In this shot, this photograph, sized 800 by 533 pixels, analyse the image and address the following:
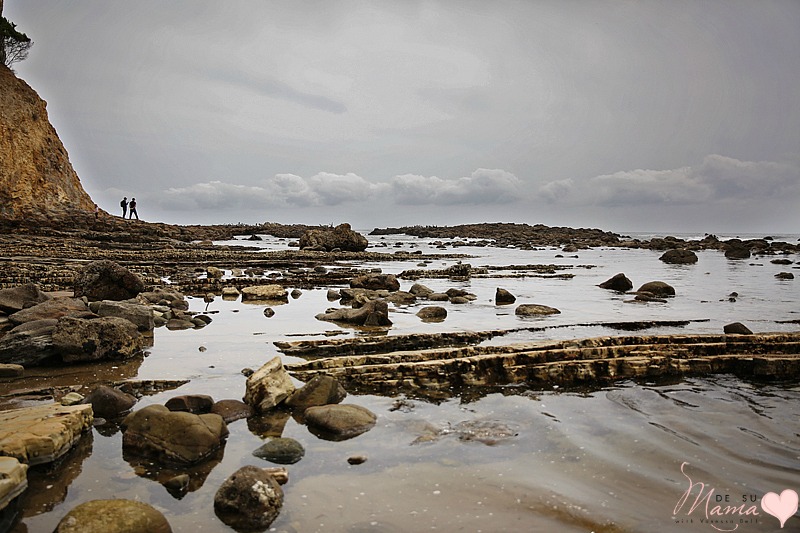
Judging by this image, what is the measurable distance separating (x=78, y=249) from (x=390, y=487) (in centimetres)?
3043

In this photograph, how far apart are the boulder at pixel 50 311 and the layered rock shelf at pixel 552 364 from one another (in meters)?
5.08

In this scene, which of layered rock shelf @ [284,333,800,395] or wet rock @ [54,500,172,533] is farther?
layered rock shelf @ [284,333,800,395]

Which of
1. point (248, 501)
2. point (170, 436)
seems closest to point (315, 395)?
point (170, 436)

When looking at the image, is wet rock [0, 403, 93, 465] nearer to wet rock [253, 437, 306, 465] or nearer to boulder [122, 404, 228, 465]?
boulder [122, 404, 228, 465]

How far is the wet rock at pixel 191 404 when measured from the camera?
5.61 metres

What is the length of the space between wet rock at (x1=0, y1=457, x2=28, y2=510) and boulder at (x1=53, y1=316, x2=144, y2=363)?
421cm

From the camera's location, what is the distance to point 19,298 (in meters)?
10.8

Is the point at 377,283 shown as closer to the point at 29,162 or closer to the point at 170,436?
the point at 170,436

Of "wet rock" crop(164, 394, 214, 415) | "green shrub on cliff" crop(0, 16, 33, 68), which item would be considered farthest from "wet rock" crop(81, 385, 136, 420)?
"green shrub on cliff" crop(0, 16, 33, 68)

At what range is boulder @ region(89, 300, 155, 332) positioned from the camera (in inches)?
384

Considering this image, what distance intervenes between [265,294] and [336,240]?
97.4ft

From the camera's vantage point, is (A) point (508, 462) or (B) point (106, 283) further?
(B) point (106, 283)

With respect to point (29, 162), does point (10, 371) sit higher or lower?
lower

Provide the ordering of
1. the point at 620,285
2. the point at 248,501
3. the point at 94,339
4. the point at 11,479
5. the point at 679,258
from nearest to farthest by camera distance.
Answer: the point at 11,479, the point at 248,501, the point at 94,339, the point at 620,285, the point at 679,258
